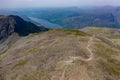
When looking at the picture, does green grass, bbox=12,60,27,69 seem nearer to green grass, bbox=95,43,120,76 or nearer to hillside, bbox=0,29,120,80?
hillside, bbox=0,29,120,80

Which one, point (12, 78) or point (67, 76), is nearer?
point (67, 76)

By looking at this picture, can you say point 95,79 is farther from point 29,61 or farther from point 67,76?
point 29,61

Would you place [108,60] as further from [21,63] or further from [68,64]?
[21,63]

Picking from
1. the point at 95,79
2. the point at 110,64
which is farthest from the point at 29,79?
the point at 110,64

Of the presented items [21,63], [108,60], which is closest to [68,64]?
[108,60]

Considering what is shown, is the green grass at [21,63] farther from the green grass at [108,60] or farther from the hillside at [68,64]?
the green grass at [108,60]

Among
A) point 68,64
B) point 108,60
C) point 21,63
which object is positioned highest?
point 68,64

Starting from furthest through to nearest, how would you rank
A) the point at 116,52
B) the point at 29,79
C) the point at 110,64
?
the point at 116,52, the point at 110,64, the point at 29,79

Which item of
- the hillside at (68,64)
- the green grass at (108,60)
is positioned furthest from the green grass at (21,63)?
the green grass at (108,60)

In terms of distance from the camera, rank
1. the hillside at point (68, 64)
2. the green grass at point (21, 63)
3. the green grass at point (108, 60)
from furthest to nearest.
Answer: the green grass at point (21, 63), the green grass at point (108, 60), the hillside at point (68, 64)

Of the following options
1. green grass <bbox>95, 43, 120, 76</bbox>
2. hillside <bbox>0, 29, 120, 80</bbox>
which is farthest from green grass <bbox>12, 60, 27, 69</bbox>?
green grass <bbox>95, 43, 120, 76</bbox>

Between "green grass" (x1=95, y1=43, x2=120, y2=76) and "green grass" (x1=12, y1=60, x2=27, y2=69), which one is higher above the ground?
"green grass" (x1=95, y1=43, x2=120, y2=76)
